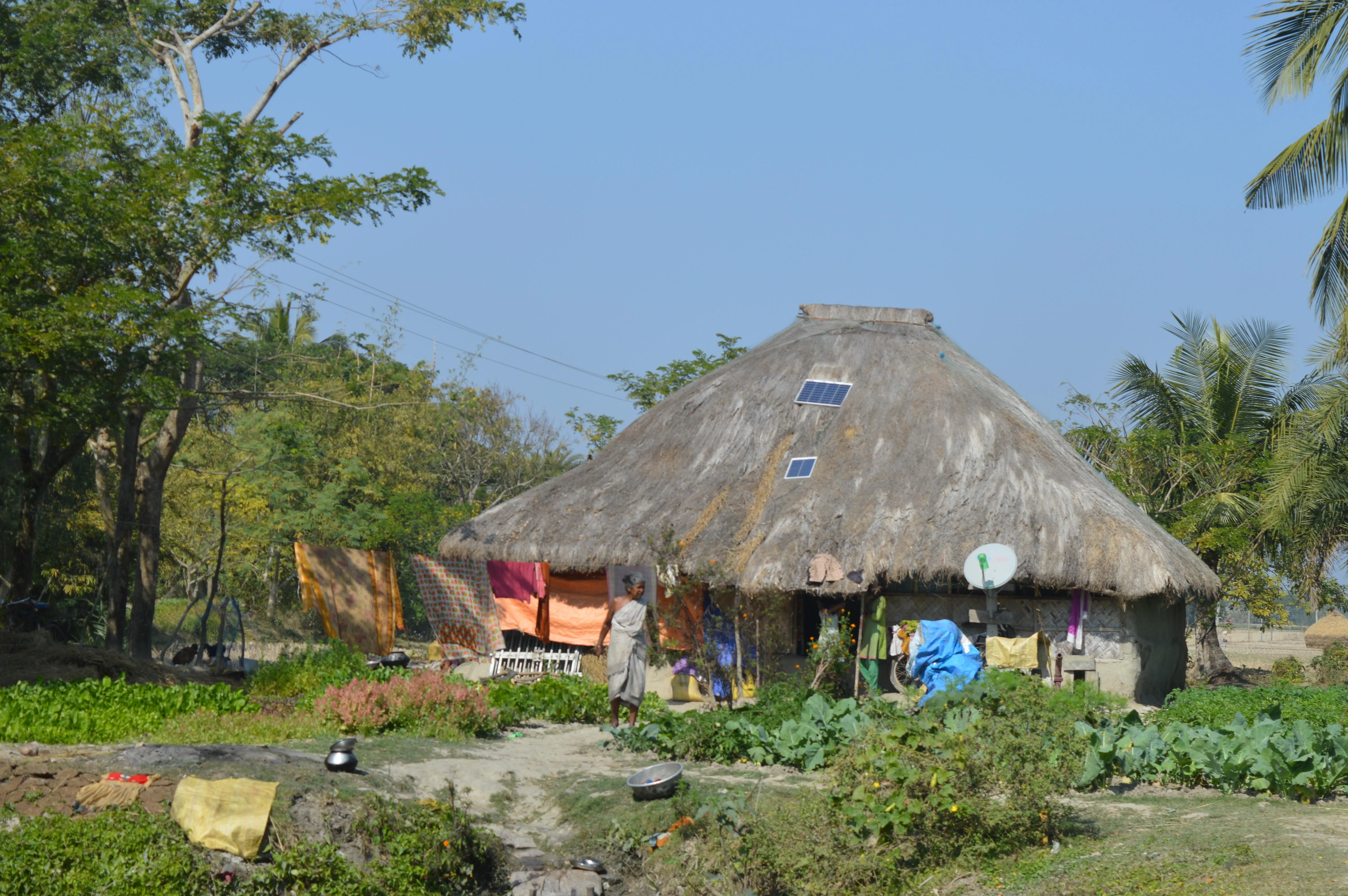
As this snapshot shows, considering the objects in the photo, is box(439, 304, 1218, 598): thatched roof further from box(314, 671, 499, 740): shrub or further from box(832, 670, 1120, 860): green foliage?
box(832, 670, 1120, 860): green foliage

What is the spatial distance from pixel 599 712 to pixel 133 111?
13.3 meters

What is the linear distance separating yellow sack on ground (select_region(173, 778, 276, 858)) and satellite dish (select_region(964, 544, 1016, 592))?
25.9ft

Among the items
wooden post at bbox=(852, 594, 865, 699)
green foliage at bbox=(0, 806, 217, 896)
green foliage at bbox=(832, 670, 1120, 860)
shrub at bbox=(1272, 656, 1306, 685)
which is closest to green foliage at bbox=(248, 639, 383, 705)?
green foliage at bbox=(0, 806, 217, 896)

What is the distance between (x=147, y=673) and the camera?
11.8 m

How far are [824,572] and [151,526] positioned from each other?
8.94 m

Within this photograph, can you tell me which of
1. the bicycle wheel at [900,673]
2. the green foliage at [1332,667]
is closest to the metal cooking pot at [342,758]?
the bicycle wheel at [900,673]

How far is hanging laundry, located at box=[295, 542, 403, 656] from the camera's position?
1636 centimetres

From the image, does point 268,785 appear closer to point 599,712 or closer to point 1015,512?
point 599,712

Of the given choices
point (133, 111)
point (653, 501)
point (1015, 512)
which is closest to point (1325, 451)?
point (1015, 512)

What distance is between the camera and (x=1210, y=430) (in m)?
19.3

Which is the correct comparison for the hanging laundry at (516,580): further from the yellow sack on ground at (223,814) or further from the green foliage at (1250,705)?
the yellow sack on ground at (223,814)

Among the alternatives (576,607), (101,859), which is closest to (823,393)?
(576,607)

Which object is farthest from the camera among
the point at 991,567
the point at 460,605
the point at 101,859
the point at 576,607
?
the point at 460,605

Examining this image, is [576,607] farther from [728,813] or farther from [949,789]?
[949,789]
